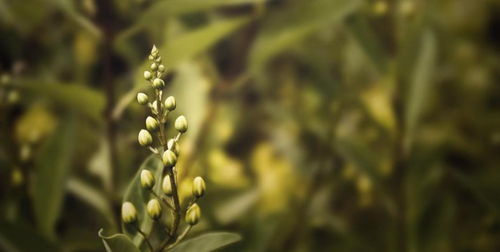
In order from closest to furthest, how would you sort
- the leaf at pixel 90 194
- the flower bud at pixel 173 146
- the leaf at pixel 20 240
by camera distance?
the flower bud at pixel 173 146, the leaf at pixel 20 240, the leaf at pixel 90 194

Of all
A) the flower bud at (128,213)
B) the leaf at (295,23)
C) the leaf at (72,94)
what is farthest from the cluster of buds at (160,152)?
the leaf at (295,23)

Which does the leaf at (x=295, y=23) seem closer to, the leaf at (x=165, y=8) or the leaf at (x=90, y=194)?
the leaf at (x=165, y=8)

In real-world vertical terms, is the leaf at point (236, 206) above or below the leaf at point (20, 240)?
above

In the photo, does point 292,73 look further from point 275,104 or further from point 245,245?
point 245,245

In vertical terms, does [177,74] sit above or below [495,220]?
above

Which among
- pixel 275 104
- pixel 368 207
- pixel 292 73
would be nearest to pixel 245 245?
pixel 368 207

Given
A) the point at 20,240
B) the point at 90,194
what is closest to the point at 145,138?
the point at 20,240

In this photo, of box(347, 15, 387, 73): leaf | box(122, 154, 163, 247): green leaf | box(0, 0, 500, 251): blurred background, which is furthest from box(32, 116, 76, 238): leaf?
box(347, 15, 387, 73): leaf
